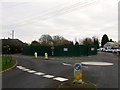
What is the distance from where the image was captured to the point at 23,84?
15469mm

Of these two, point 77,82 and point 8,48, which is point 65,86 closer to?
point 77,82

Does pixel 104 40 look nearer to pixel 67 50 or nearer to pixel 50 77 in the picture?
pixel 67 50

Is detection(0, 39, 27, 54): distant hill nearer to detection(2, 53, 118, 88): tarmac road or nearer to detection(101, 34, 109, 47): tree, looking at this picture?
detection(2, 53, 118, 88): tarmac road

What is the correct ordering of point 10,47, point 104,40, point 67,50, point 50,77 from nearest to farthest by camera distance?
point 50,77
point 67,50
point 10,47
point 104,40

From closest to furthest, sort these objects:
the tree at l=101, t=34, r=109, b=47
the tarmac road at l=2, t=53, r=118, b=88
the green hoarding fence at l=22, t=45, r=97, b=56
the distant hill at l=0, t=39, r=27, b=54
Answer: the tarmac road at l=2, t=53, r=118, b=88
the green hoarding fence at l=22, t=45, r=97, b=56
the distant hill at l=0, t=39, r=27, b=54
the tree at l=101, t=34, r=109, b=47

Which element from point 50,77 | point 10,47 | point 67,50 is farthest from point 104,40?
point 50,77

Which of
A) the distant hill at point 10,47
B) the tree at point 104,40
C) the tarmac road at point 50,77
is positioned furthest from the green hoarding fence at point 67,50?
the tree at point 104,40

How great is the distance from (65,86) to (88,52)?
44.4 meters

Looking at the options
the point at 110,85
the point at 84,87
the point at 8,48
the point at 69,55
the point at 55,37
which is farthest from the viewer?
the point at 55,37

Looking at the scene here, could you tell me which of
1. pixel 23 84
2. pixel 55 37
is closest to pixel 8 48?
pixel 55 37

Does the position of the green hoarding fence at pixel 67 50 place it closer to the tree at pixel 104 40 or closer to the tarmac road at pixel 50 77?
the tarmac road at pixel 50 77

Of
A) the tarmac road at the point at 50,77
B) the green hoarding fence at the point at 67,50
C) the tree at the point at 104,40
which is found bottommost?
the tarmac road at the point at 50,77

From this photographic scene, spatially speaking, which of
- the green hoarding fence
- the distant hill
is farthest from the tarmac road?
the distant hill

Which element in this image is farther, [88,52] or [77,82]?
[88,52]
